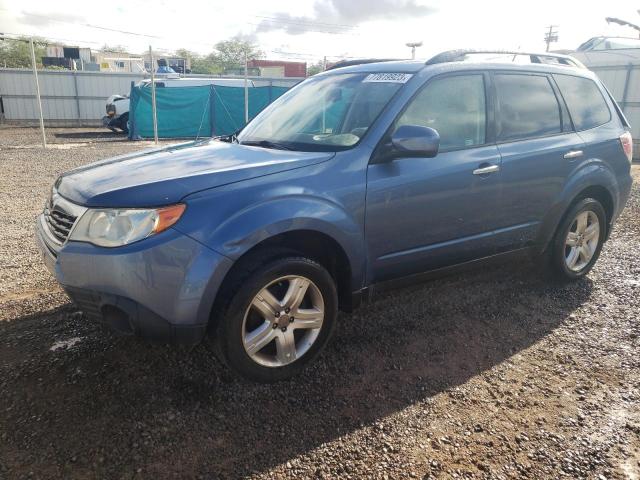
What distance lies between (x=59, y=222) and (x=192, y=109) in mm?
17649

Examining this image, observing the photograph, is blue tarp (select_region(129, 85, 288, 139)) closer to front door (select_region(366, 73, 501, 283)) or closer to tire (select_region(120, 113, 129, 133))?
tire (select_region(120, 113, 129, 133))

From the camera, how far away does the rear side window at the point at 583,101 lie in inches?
168

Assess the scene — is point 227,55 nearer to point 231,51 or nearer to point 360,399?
point 231,51

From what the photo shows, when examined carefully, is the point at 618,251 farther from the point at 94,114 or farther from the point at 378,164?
the point at 94,114

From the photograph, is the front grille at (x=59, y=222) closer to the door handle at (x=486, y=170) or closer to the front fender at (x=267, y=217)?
the front fender at (x=267, y=217)

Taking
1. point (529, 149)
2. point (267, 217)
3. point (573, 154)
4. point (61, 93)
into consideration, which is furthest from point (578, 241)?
point (61, 93)

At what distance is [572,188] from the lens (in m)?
4.13

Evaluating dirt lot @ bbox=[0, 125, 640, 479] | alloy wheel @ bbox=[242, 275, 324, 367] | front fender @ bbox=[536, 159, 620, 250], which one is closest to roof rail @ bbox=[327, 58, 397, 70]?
front fender @ bbox=[536, 159, 620, 250]

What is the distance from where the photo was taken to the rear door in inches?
149

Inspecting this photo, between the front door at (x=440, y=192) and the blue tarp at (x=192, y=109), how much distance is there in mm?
16179

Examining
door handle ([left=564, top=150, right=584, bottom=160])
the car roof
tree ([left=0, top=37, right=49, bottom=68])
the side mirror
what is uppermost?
tree ([left=0, top=37, right=49, bottom=68])

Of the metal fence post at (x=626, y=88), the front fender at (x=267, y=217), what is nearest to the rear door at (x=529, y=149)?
the front fender at (x=267, y=217)

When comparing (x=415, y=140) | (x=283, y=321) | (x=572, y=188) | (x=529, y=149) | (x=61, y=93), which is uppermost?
(x=61, y=93)

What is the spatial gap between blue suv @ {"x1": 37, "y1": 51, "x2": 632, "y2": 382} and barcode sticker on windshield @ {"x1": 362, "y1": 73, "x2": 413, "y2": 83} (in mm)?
10
